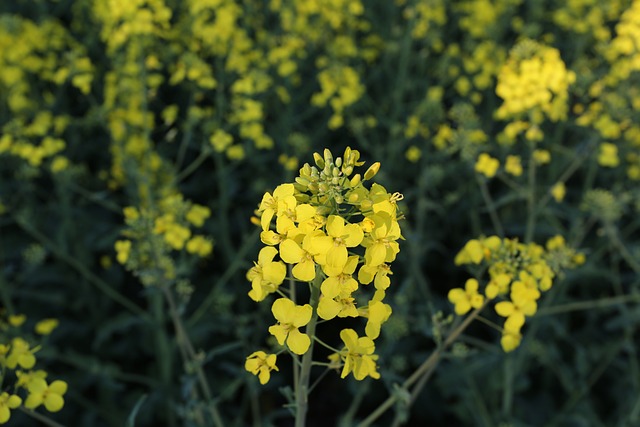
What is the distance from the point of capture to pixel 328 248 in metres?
1.68

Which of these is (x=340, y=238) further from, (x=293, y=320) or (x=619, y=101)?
(x=619, y=101)

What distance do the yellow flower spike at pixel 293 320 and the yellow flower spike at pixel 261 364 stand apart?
0.53ft

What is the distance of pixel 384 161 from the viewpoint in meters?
5.97

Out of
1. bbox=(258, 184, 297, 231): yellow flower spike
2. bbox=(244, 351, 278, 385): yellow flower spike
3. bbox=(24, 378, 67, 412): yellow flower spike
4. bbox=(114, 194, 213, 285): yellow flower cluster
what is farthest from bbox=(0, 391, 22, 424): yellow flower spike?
bbox=(258, 184, 297, 231): yellow flower spike

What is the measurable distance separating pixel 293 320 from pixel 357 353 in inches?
10.3

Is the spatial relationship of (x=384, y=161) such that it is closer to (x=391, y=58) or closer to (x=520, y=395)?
(x=391, y=58)

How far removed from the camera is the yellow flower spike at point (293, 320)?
5.98 feet

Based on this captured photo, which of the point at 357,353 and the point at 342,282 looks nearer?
the point at 342,282

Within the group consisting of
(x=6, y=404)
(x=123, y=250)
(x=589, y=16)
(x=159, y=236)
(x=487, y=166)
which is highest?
(x=589, y=16)

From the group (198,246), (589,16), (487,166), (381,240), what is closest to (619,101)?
(487,166)

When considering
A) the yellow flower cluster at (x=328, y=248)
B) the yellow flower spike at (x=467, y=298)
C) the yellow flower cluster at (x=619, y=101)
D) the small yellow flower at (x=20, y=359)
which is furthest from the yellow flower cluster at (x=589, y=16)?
the small yellow flower at (x=20, y=359)

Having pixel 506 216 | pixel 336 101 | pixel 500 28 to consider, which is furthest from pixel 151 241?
pixel 500 28

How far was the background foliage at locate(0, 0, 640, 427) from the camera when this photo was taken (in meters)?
4.13

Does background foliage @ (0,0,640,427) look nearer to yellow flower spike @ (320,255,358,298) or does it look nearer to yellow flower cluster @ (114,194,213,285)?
yellow flower cluster @ (114,194,213,285)
